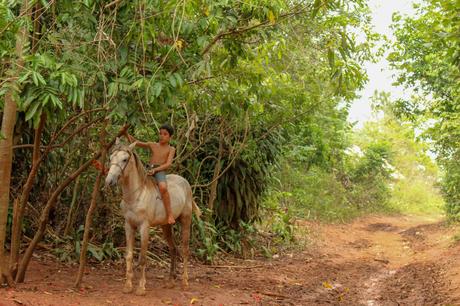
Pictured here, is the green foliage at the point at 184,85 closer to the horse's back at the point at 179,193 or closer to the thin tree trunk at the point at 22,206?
the thin tree trunk at the point at 22,206

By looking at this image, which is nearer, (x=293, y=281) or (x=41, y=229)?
(x=41, y=229)

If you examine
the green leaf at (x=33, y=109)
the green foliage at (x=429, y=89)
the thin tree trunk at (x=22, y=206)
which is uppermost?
the green foliage at (x=429, y=89)

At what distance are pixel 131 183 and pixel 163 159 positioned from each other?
0.62 meters

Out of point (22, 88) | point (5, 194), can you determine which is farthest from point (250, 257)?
point (22, 88)

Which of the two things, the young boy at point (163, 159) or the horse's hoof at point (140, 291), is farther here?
the young boy at point (163, 159)

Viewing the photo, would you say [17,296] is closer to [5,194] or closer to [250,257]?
[5,194]

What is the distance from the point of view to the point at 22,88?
5777 mm

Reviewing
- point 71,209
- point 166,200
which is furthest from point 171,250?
point 71,209

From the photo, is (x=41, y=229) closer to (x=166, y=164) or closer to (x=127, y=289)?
(x=127, y=289)

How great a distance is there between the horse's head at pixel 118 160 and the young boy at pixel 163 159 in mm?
490

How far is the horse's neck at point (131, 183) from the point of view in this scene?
787 centimetres

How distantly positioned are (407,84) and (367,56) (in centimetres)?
373

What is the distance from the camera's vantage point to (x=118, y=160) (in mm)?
7500

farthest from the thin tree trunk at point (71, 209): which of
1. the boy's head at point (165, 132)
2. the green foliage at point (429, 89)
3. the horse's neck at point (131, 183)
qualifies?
the green foliage at point (429, 89)
